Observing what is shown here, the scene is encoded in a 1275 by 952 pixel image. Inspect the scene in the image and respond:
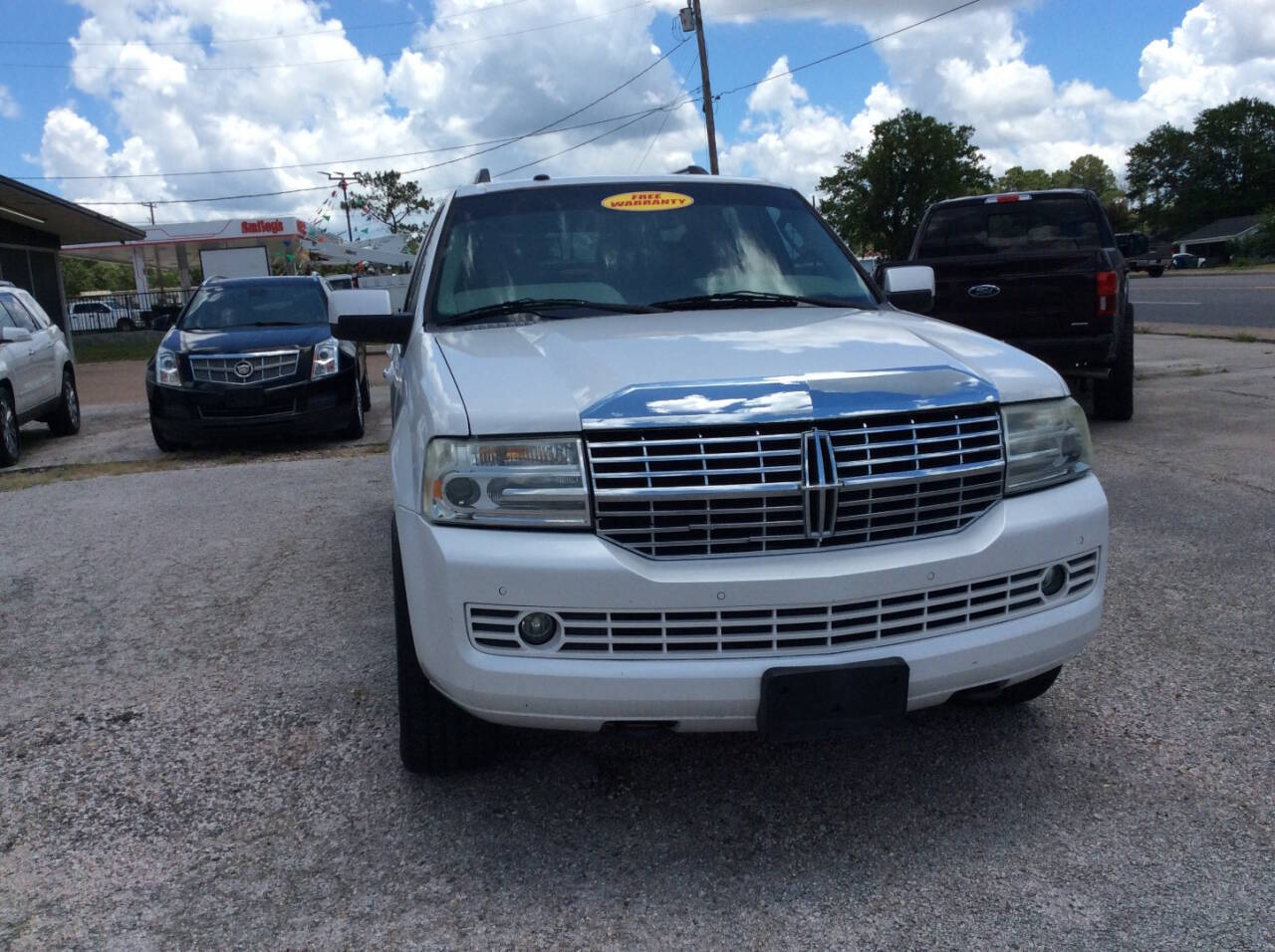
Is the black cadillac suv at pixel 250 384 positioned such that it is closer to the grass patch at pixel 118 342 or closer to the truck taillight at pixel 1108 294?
the truck taillight at pixel 1108 294

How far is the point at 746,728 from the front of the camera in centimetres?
271

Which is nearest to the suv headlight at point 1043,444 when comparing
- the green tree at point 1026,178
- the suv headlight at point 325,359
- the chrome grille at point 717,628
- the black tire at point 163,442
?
the chrome grille at point 717,628

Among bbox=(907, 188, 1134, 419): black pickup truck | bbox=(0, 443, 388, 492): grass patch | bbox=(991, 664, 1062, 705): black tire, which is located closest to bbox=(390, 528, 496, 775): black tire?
bbox=(991, 664, 1062, 705): black tire

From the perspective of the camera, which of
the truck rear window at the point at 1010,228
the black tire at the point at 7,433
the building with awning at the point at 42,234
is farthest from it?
the building with awning at the point at 42,234

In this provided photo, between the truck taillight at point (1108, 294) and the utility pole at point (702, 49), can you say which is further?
the utility pole at point (702, 49)

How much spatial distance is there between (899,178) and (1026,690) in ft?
237

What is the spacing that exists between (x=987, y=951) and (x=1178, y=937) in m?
0.42

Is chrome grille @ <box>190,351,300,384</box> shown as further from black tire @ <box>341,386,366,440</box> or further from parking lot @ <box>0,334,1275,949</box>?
parking lot @ <box>0,334,1275,949</box>

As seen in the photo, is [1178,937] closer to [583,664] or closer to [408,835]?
[583,664]

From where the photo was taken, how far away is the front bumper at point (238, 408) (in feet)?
32.2

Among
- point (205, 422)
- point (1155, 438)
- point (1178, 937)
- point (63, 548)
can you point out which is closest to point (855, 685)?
point (1178, 937)

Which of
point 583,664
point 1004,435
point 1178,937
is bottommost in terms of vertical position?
point 1178,937

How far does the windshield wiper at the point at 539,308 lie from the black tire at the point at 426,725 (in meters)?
0.96

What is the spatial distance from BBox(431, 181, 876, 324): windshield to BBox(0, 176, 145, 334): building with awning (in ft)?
56.4
